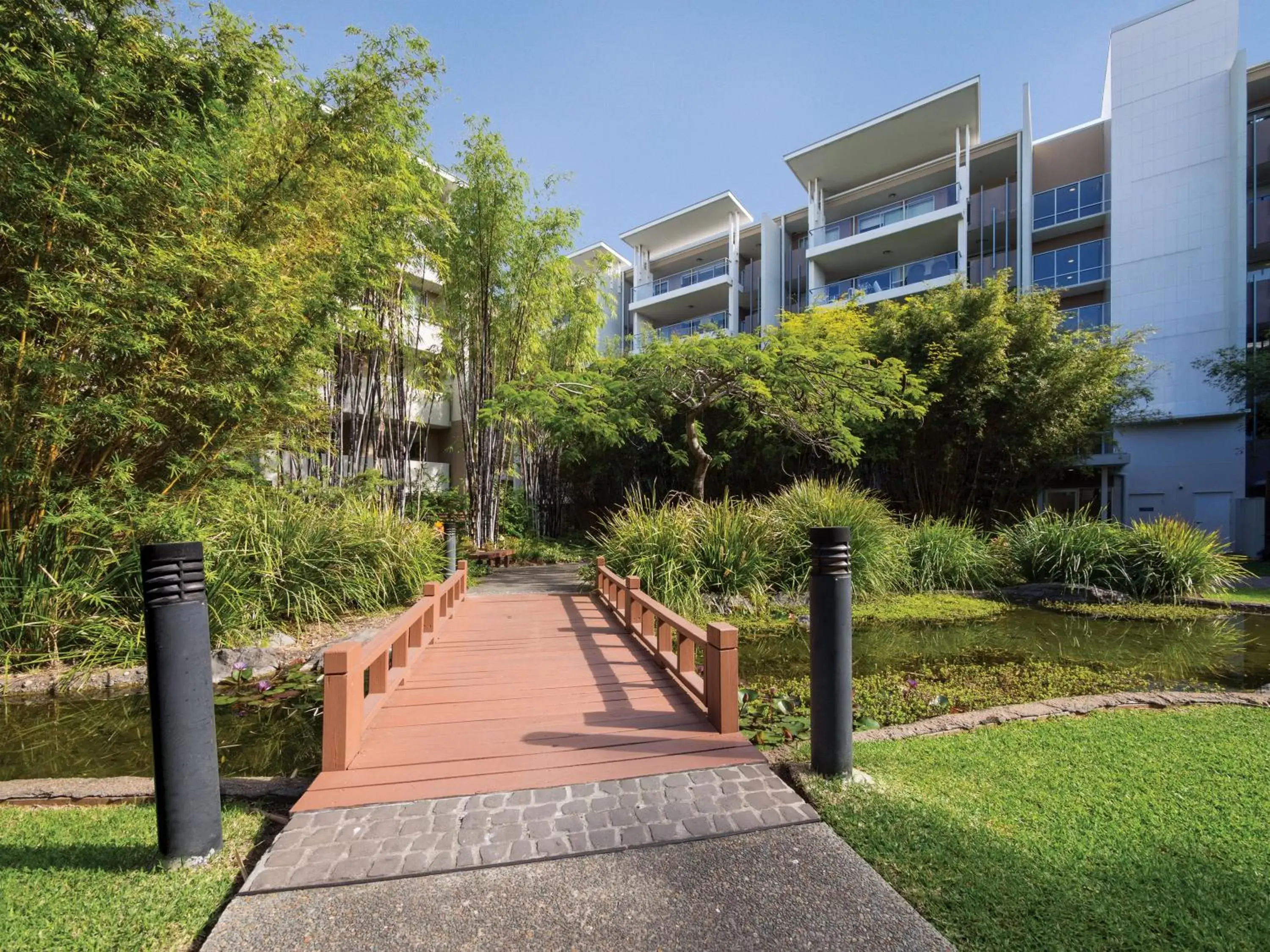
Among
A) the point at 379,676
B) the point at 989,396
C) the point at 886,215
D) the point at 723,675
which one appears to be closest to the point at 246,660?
the point at 379,676

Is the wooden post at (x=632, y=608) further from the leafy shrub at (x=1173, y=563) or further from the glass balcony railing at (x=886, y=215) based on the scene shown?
the glass balcony railing at (x=886, y=215)

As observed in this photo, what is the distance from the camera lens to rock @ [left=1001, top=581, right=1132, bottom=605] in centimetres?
696

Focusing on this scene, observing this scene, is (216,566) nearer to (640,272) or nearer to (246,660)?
(246,660)

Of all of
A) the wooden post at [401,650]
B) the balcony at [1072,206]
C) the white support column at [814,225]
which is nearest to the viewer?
the wooden post at [401,650]

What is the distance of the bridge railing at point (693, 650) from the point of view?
253 cm

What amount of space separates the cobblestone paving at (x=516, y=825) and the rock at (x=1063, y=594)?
6769mm

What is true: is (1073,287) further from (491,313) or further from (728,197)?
(491,313)

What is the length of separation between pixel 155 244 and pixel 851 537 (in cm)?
664

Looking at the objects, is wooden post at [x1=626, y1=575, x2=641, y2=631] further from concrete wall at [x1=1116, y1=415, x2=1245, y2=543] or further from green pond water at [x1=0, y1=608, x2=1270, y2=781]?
concrete wall at [x1=1116, y1=415, x2=1245, y2=543]

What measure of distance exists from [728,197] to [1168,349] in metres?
13.4

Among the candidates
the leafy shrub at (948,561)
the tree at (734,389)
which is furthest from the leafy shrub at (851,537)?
the tree at (734,389)

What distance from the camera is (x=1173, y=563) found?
7066 millimetres

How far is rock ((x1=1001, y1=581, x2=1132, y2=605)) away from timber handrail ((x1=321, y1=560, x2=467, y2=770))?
730 centimetres

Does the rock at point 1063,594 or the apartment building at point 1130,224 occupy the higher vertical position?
the apartment building at point 1130,224
